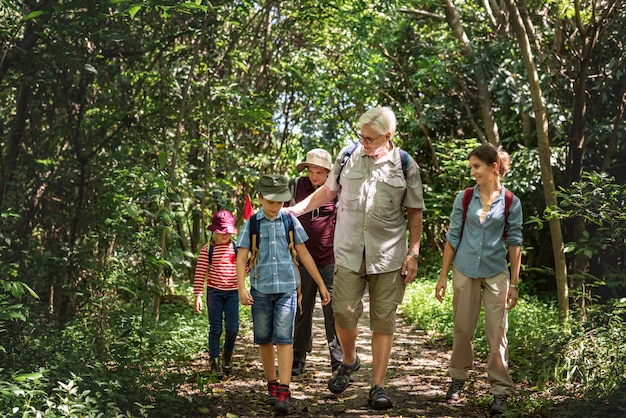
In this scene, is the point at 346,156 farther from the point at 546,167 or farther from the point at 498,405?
the point at 546,167

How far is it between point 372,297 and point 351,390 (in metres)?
1.10

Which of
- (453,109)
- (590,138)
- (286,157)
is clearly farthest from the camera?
(286,157)

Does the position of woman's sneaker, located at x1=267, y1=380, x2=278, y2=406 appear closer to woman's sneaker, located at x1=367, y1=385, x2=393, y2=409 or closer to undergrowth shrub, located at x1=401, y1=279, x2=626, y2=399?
woman's sneaker, located at x1=367, y1=385, x2=393, y2=409

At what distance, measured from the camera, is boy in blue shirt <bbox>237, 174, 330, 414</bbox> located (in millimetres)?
5680

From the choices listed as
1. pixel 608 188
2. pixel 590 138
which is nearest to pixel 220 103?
pixel 590 138

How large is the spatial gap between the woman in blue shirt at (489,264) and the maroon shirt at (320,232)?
54.2 inches

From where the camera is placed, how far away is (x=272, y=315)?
5797mm

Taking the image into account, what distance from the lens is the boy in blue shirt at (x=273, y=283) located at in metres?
5.68

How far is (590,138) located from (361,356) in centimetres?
419

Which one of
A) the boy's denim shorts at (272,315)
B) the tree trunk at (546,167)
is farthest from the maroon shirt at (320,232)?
the tree trunk at (546,167)

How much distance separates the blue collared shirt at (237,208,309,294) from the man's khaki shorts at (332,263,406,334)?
38 cm

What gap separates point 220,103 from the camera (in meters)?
11.4

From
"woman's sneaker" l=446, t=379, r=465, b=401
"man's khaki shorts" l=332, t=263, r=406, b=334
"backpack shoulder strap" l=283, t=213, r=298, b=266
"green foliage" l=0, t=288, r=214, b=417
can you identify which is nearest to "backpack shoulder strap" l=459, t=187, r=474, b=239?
"man's khaki shorts" l=332, t=263, r=406, b=334

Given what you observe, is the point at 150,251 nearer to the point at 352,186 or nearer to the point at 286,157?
the point at 352,186
